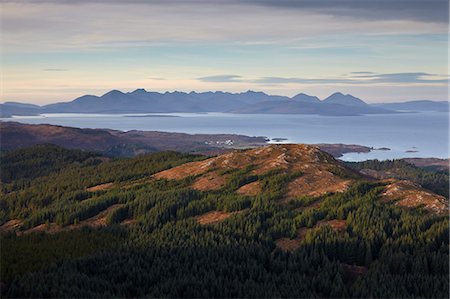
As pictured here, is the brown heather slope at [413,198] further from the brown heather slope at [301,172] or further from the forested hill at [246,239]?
the forested hill at [246,239]

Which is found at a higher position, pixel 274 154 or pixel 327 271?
pixel 274 154

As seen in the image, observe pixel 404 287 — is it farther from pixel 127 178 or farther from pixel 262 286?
pixel 127 178

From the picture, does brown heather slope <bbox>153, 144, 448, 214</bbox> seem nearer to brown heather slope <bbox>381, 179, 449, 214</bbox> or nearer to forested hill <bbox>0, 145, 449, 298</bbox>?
brown heather slope <bbox>381, 179, 449, 214</bbox>

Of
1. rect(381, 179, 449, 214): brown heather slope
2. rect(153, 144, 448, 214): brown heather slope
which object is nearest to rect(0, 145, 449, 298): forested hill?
rect(381, 179, 449, 214): brown heather slope

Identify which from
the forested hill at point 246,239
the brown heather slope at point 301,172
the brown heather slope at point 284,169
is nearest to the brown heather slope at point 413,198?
the brown heather slope at point 301,172

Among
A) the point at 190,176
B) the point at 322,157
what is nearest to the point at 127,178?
the point at 190,176

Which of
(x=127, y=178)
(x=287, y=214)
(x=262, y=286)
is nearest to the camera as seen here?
(x=262, y=286)
